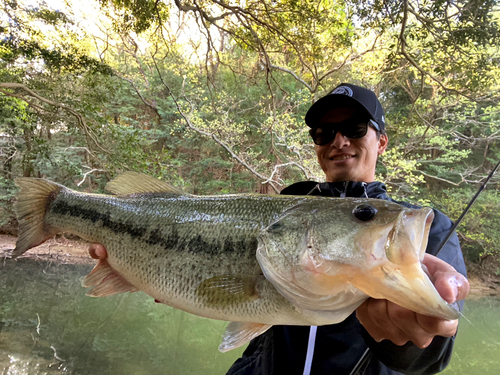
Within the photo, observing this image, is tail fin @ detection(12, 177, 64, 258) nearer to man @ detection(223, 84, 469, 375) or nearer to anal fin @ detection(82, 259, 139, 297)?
anal fin @ detection(82, 259, 139, 297)

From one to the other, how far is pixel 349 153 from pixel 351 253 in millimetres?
1114

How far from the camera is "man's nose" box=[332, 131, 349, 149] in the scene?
5.89ft

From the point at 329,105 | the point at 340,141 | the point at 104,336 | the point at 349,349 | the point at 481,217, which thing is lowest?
the point at 104,336

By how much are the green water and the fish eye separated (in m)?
5.55

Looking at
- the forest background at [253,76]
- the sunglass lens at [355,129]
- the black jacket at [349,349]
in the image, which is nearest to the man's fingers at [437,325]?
the black jacket at [349,349]

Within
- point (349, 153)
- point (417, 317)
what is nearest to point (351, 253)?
point (417, 317)

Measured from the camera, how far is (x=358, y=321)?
4.33ft

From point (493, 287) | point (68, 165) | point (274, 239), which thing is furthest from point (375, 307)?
point (493, 287)

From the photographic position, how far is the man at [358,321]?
0.80 m

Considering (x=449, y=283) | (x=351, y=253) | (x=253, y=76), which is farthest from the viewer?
(x=253, y=76)

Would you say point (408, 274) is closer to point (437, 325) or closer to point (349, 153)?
point (437, 325)

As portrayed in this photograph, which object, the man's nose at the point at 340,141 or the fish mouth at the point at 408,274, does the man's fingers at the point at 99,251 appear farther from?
the man's nose at the point at 340,141

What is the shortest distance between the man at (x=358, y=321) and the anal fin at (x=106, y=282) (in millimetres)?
91

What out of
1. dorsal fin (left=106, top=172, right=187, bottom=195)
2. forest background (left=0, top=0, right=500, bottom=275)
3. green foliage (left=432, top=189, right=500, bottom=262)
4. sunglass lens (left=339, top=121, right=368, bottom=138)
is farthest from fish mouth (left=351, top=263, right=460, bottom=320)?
green foliage (left=432, top=189, right=500, bottom=262)
